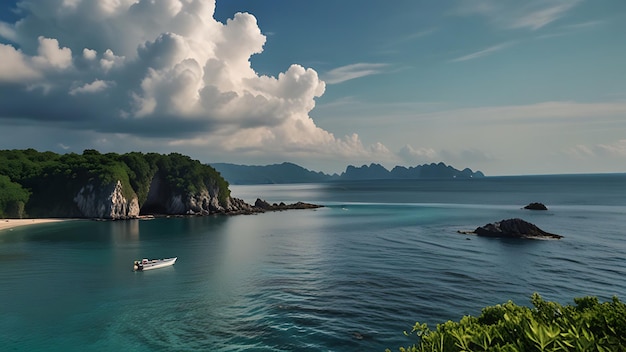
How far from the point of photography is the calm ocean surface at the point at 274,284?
115 ft

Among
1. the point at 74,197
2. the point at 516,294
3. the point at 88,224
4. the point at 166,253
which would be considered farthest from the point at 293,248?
the point at 74,197

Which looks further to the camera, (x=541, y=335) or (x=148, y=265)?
(x=148, y=265)

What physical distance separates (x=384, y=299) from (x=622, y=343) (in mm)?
31110

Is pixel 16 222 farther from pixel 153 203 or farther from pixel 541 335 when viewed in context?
pixel 541 335

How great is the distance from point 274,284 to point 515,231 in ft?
231

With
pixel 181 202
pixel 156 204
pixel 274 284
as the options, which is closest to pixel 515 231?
pixel 274 284

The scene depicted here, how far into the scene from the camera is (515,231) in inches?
3642

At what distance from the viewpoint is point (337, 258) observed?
70.9 metres

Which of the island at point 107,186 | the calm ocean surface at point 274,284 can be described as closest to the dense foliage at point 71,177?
the island at point 107,186

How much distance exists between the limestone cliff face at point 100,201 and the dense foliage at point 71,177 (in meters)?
2.09

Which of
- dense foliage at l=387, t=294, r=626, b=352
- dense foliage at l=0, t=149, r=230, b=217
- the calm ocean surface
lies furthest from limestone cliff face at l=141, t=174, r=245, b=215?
Result: dense foliage at l=387, t=294, r=626, b=352

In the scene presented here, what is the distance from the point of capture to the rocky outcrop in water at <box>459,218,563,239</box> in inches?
3570

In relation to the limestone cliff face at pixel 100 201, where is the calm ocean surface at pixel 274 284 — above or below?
below

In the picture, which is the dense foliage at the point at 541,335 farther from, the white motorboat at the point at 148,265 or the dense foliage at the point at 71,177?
the dense foliage at the point at 71,177
